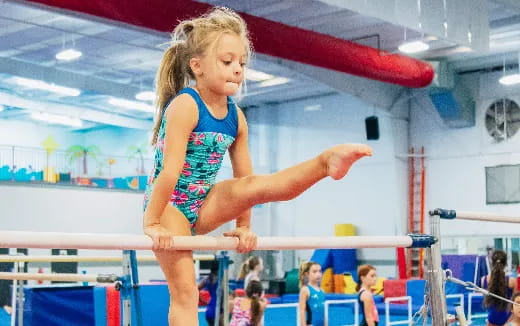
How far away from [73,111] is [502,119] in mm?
10434

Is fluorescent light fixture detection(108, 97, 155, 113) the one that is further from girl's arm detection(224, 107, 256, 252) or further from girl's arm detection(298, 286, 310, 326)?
girl's arm detection(224, 107, 256, 252)

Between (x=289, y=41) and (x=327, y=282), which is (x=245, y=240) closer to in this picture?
(x=289, y=41)

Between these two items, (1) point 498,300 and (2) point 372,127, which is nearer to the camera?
(1) point 498,300

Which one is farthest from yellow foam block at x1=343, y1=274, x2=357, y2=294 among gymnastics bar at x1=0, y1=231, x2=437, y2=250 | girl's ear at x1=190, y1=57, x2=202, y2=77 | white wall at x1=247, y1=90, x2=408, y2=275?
girl's ear at x1=190, y1=57, x2=202, y2=77

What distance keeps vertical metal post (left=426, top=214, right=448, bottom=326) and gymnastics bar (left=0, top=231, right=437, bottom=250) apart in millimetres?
183

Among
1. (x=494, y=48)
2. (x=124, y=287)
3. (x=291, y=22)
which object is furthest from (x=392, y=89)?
(x=124, y=287)

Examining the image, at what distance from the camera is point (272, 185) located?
2.32 m

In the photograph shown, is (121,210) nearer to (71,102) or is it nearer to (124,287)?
(71,102)

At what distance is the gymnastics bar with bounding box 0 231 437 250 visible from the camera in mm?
1921

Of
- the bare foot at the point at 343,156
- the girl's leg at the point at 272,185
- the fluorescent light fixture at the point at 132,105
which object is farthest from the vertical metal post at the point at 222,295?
the fluorescent light fixture at the point at 132,105

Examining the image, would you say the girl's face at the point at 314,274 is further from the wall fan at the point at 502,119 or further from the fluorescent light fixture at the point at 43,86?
the fluorescent light fixture at the point at 43,86

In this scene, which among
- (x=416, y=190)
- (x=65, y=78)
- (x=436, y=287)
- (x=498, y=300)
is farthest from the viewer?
(x=416, y=190)

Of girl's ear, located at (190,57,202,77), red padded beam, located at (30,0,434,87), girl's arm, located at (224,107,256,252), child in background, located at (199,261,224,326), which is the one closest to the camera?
girl's ear, located at (190,57,202,77)

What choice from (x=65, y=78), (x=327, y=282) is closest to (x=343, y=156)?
(x=327, y=282)
